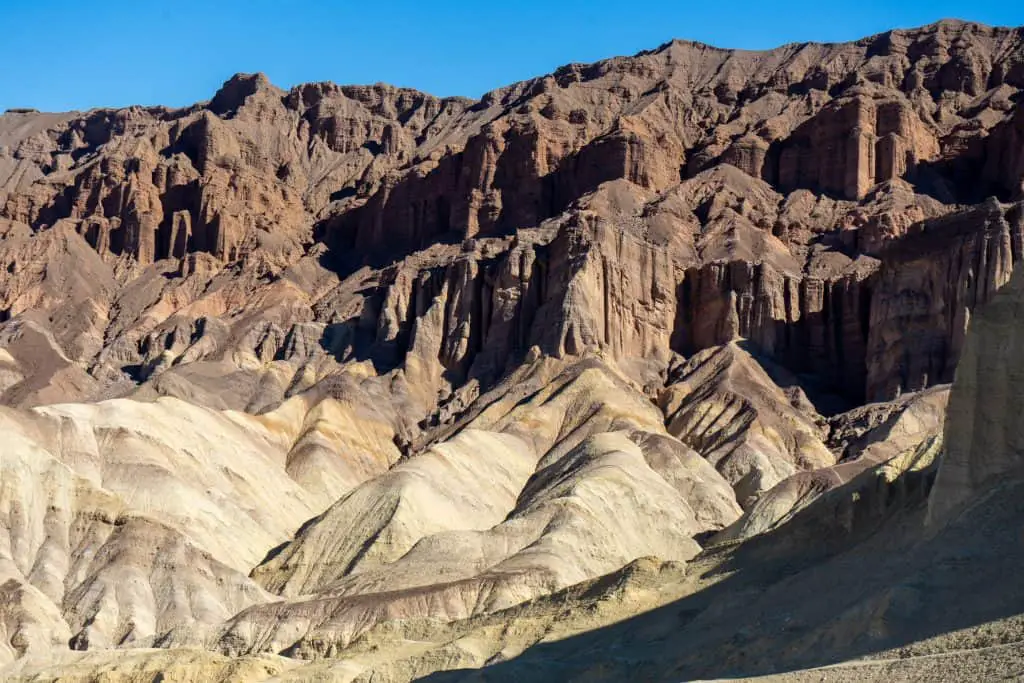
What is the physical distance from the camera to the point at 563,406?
131m

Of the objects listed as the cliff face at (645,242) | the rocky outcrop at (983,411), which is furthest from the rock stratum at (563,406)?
the cliff face at (645,242)

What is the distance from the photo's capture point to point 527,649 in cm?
6550

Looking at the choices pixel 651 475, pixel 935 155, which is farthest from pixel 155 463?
pixel 935 155

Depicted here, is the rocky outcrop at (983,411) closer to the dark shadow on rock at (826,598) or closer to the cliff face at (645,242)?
the dark shadow on rock at (826,598)

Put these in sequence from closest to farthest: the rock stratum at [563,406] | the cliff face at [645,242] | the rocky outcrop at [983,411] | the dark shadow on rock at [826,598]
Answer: the dark shadow on rock at [826,598] → the rocky outcrop at [983,411] → the rock stratum at [563,406] → the cliff face at [645,242]

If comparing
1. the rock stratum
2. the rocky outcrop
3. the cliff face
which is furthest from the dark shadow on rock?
the cliff face

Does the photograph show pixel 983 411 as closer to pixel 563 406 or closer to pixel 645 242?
pixel 563 406

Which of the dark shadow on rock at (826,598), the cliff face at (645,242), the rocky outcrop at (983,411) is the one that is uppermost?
the cliff face at (645,242)

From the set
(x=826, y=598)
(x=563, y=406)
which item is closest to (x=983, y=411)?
(x=826, y=598)

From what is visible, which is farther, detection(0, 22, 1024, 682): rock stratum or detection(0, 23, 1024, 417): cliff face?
detection(0, 23, 1024, 417): cliff face

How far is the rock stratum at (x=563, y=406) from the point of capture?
5753cm

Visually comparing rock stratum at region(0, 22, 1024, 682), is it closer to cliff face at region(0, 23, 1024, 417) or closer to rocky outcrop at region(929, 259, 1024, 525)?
rocky outcrop at region(929, 259, 1024, 525)

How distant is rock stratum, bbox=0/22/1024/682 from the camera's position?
5753 centimetres

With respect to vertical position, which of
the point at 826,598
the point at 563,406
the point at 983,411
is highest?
the point at 983,411
